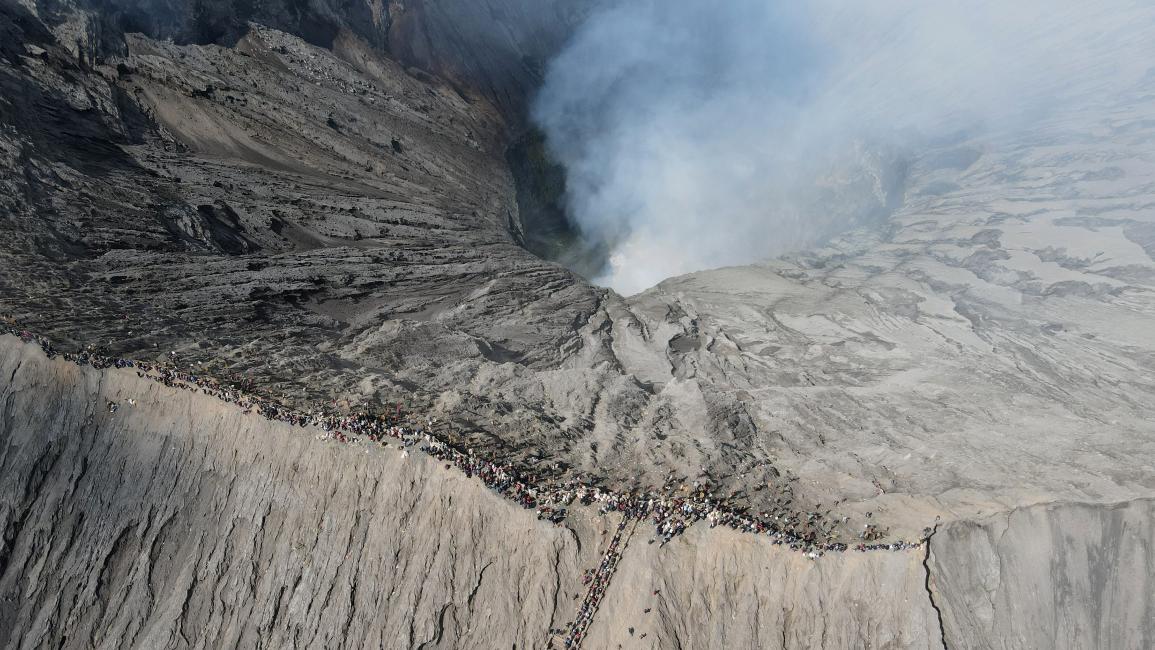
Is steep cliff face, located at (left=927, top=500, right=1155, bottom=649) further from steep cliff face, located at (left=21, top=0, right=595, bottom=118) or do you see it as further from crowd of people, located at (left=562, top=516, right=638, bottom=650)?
steep cliff face, located at (left=21, top=0, right=595, bottom=118)

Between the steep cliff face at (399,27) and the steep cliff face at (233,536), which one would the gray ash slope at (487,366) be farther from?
the steep cliff face at (399,27)

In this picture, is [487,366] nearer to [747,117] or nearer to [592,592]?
[592,592]

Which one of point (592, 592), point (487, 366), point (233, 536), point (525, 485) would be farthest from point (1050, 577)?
point (233, 536)

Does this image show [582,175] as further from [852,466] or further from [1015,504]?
[1015,504]

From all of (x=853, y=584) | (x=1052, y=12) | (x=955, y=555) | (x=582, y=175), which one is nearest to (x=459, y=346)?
(x=853, y=584)

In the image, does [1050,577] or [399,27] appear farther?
[399,27]
